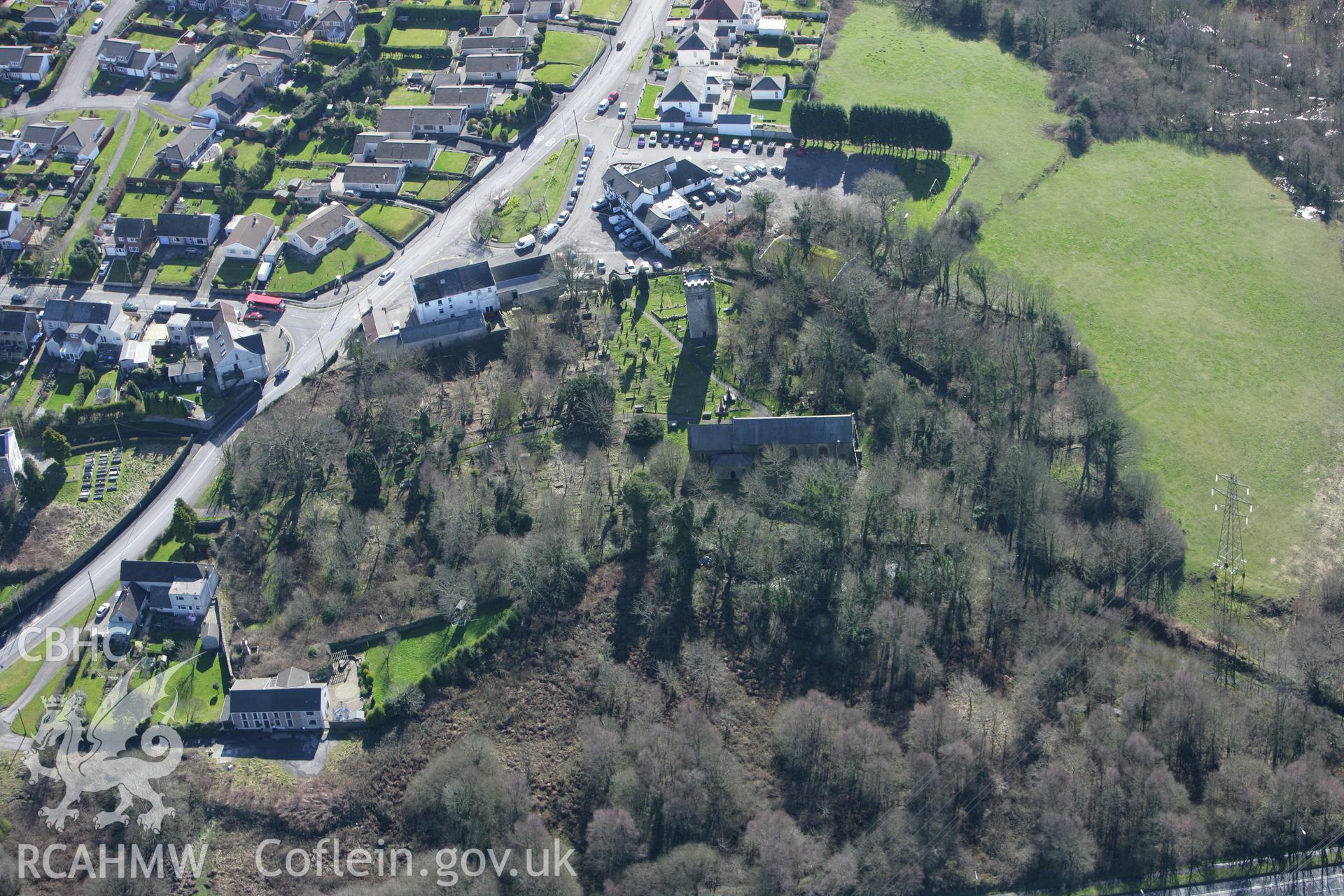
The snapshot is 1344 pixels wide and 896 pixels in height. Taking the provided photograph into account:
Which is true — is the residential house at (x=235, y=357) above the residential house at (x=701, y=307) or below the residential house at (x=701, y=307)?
below

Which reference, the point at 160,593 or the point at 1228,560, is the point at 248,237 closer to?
the point at 160,593

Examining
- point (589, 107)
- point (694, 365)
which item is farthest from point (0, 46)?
point (694, 365)

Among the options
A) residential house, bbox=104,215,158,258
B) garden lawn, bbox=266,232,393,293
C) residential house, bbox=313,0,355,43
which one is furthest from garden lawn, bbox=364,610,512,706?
residential house, bbox=313,0,355,43

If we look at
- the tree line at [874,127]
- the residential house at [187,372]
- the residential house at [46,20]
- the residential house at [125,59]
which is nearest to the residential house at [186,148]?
the residential house at [125,59]

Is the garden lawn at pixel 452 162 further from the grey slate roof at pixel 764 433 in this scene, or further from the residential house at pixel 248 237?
the grey slate roof at pixel 764 433

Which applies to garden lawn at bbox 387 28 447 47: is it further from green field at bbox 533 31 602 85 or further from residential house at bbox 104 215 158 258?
residential house at bbox 104 215 158 258

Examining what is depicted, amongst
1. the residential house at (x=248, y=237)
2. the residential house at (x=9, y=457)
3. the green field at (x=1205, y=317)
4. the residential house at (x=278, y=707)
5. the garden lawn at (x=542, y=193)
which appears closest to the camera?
the residential house at (x=278, y=707)

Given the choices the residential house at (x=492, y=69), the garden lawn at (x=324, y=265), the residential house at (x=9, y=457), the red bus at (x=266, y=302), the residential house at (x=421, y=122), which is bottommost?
the residential house at (x=9, y=457)
